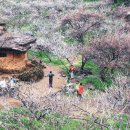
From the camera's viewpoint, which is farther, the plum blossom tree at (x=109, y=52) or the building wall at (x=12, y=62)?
the plum blossom tree at (x=109, y=52)

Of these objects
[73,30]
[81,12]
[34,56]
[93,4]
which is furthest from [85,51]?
[93,4]

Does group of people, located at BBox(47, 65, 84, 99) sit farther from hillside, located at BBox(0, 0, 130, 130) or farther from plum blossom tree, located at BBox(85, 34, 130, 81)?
plum blossom tree, located at BBox(85, 34, 130, 81)

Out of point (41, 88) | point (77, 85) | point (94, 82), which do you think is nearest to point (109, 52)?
point (94, 82)

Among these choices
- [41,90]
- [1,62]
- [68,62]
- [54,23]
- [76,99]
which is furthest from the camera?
[54,23]

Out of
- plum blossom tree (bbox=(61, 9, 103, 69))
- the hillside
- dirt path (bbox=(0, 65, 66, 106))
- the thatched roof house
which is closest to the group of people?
the hillside

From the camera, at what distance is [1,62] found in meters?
37.7

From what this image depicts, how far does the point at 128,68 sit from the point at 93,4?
32.2m

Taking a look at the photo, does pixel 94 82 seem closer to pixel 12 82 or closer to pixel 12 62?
pixel 12 62

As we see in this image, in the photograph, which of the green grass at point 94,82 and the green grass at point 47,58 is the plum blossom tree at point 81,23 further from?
the green grass at point 94,82

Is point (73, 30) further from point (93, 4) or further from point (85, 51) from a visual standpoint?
point (93, 4)

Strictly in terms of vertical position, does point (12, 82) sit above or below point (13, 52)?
below

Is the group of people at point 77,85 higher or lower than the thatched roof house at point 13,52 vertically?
lower

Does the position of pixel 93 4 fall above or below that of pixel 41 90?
above

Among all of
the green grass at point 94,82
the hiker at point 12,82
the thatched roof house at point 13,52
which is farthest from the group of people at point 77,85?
the thatched roof house at point 13,52
